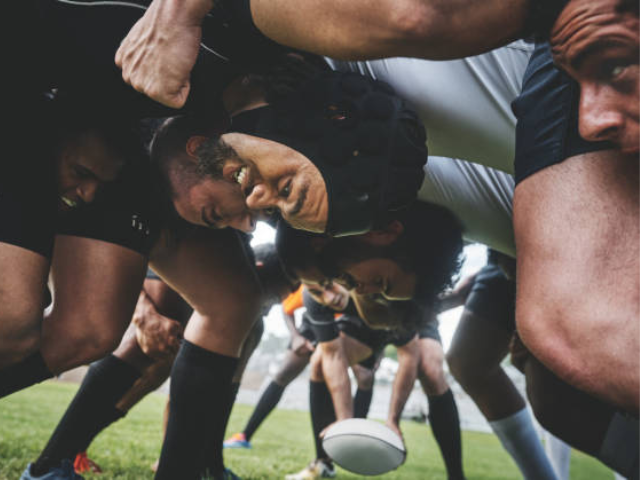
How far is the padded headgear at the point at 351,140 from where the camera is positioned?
147cm

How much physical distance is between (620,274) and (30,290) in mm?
1521

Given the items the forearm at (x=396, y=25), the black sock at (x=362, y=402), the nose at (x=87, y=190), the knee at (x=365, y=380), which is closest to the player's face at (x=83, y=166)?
the nose at (x=87, y=190)

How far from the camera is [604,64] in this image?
2.86 feet

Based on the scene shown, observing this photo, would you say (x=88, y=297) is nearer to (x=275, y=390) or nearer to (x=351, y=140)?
(x=351, y=140)

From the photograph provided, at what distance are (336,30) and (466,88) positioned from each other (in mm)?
819

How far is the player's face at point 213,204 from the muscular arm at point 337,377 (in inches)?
68.8

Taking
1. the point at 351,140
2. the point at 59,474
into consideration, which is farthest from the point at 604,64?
the point at 59,474

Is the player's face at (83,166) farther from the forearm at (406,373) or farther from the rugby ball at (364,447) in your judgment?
the forearm at (406,373)

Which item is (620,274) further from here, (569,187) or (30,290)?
(30,290)

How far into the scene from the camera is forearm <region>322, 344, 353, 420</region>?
3227 mm

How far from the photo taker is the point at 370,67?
169 centimetres

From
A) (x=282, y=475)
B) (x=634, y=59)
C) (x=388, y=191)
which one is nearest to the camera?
(x=634, y=59)

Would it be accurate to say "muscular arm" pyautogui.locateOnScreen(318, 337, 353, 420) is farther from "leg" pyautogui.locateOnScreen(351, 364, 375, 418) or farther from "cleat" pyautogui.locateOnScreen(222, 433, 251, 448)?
"cleat" pyautogui.locateOnScreen(222, 433, 251, 448)


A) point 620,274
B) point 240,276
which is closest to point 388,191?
point 620,274
